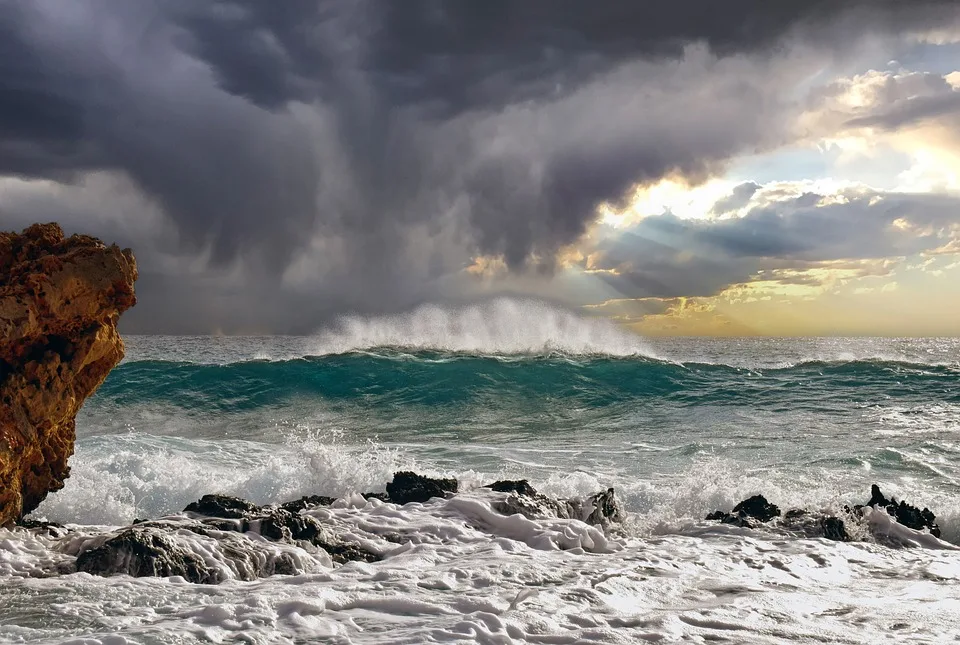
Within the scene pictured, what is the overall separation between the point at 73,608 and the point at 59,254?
136 inches

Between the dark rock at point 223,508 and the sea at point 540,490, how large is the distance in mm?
745

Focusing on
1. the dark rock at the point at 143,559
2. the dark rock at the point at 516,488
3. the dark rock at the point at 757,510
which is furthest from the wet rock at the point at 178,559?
the dark rock at the point at 757,510

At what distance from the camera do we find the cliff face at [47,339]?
6152 mm

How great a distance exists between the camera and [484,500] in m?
7.12

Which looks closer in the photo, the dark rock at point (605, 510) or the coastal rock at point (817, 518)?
the coastal rock at point (817, 518)

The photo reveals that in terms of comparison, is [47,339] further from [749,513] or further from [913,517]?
[913,517]

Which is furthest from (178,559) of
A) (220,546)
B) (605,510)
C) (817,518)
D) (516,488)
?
(817,518)

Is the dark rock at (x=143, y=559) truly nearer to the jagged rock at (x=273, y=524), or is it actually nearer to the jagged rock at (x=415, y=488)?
the jagged rock at (x=273, y=524)

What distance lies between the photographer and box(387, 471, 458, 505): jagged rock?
7.45 meters

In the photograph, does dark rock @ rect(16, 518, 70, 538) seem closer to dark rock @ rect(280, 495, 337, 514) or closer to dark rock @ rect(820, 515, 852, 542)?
dark rock @ rect(280, 495, 337, 514)

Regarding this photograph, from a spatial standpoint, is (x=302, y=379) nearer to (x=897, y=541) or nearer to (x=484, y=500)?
(x=484, y=500)

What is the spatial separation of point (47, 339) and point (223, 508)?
7.26 ft

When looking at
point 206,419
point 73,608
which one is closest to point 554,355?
point 206,419

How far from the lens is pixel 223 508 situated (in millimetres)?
6371
